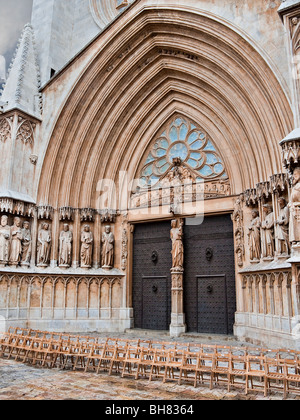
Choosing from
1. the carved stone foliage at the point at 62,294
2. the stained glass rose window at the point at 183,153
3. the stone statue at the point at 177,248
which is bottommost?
the carved stone foliage at the point at 62,294

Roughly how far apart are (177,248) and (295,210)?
4959mm

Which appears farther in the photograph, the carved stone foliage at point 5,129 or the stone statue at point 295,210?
the carved stone foliage at point 5,129

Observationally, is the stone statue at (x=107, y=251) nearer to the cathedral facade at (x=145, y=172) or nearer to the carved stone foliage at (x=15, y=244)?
the cathedral facade at (x=145, y=172)

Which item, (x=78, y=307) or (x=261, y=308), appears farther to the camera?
(x=78, y=307)

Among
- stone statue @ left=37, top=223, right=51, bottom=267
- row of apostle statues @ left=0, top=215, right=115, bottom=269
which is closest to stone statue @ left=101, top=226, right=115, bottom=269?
row of apostle statues @ left=0, top=215, right=115, bottom=269

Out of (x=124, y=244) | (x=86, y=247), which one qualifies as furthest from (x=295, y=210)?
(x=86, y=247)

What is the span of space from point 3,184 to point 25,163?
106 cm

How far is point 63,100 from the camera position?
531 inches

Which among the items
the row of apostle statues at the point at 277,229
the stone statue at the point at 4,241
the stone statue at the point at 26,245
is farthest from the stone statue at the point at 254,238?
the stone statue at the point at 4,241

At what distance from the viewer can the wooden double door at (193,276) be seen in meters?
11.8

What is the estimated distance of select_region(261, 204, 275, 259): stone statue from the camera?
32.6 feet

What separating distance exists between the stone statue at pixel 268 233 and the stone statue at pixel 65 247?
244 inches
